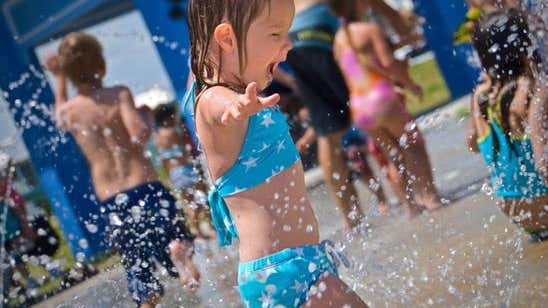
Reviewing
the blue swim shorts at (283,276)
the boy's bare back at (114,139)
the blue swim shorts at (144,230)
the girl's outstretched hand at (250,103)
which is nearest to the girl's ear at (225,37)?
the girl's outstretched hand at (250,103)

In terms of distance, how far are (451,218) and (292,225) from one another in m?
2.05

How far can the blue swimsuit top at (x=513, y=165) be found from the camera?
3.43m

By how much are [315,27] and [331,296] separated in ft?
12.2

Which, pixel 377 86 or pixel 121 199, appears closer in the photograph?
pixel 121 199

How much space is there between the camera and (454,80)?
8.99 m

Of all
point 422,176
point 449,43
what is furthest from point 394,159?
point 449,43

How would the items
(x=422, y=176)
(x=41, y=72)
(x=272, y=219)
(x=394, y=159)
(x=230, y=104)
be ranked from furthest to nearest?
1. (x=41, y=72)
2. (x=394, y=159)
3. (x=422, y=176)
4. (x=272, y=219)
5. (x=230, y=104)

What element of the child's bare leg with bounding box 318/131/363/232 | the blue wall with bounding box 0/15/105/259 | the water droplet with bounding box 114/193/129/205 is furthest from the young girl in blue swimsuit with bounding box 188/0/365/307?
the blue wall with bounding box 0/15/105/259

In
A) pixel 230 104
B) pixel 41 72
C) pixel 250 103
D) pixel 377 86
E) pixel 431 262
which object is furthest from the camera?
pixel 41 72

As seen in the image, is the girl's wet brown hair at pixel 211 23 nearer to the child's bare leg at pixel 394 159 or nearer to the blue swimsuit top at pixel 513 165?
the blue swimsuit top at pixel 513 165

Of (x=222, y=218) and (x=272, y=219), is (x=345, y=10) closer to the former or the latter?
(x=222, y=218)

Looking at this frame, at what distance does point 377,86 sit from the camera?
18.8ft

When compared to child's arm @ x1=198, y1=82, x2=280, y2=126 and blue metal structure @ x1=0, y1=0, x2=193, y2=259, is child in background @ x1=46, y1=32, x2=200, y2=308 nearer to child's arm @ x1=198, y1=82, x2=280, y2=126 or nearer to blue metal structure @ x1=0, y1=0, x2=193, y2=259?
blue metal structure @ x1=0, y1=0, x2=193, y2=259

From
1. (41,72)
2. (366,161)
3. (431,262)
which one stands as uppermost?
(41,72)
